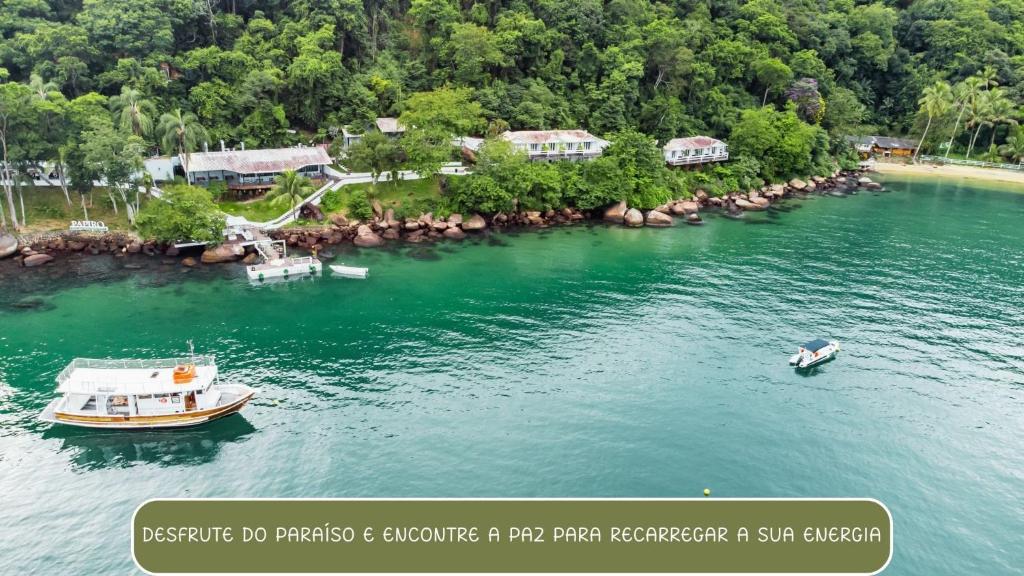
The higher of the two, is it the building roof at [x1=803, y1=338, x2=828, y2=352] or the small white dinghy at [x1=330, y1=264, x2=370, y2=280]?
the small white dinghy at [x1=330, y1=264, x2=370, y2=280]

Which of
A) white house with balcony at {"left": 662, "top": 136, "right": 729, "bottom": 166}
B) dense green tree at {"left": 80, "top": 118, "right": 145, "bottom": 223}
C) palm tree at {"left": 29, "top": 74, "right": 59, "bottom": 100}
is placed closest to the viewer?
dense green tree at {"left": 80, "top": 118, "right": 145, "bottom": 223}

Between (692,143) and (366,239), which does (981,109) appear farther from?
(366,239)

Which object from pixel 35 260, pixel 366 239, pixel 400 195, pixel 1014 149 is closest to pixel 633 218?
pixel 400 195

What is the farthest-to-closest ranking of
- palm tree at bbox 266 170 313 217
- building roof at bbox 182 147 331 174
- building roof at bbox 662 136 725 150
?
building roof at bbox 662 136 725 150
building roof at bbox 182 147 331 174
palm tree at bbox 266 170 313 217

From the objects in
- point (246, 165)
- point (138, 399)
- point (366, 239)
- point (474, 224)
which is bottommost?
point (138, 399)

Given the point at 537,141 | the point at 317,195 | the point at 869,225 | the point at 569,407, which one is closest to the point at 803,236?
the point at 869,225

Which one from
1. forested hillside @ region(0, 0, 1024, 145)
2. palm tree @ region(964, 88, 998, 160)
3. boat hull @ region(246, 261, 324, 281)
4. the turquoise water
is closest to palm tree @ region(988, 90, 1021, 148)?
palm tree @ region(964, 88, 998, 160)

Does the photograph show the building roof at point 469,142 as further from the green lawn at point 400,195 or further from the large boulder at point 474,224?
the large boulder at point 474,224

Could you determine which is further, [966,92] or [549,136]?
[966,92]

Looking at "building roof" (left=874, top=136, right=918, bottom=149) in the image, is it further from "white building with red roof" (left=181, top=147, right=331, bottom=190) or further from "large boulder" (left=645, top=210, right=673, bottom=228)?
"white building with red roof" (left=181, top=147, right=331, bottom=190)

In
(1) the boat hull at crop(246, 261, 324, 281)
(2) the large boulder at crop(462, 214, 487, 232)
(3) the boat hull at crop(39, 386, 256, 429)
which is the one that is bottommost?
(3) the boat hull at crop(39, 386, 256, 429)
